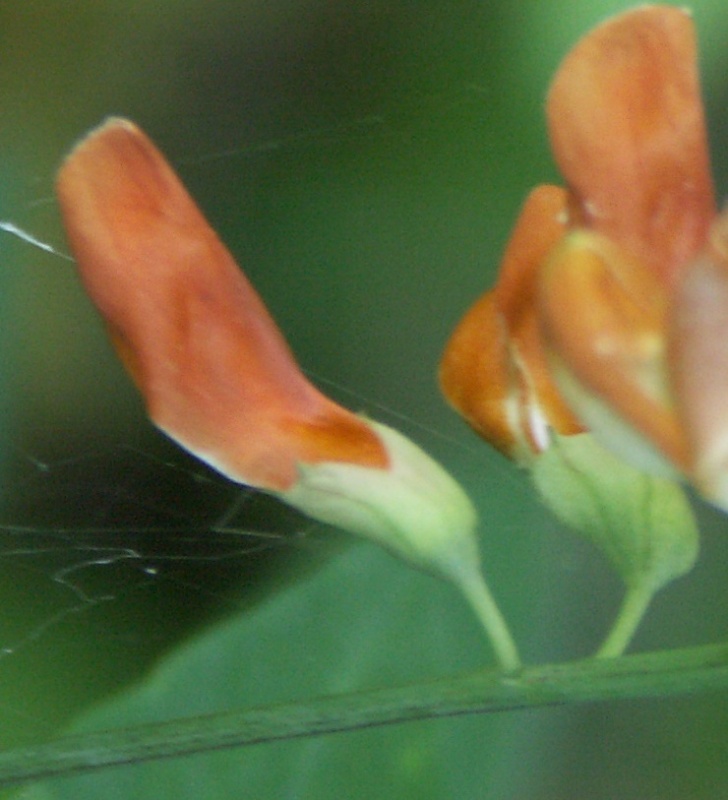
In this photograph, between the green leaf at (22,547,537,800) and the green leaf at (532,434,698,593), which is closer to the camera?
the green leaf at (532,434,698,593)

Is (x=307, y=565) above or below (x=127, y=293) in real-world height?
below

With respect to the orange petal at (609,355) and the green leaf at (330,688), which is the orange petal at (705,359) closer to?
the orange petal at (609,355)

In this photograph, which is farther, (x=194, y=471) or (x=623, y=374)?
(x=194, y=471)

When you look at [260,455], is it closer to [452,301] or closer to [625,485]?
[625,485]

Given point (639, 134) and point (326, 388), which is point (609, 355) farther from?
point (326, 388)

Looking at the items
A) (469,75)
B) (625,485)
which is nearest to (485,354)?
(625,485)

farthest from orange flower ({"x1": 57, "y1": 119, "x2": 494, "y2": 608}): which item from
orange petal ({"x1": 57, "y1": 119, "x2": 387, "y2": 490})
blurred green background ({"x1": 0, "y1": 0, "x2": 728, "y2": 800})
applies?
blurred green background ({"x1": 0, "y1": 0, "x2": 728, "y2": 800})

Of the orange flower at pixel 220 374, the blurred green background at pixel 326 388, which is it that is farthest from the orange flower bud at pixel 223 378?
the blurred green background at pixel 326 388

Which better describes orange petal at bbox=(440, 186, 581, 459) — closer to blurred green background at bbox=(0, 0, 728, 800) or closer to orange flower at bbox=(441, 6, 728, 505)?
orange flower at bbox=(441, 6, 728, 505)
